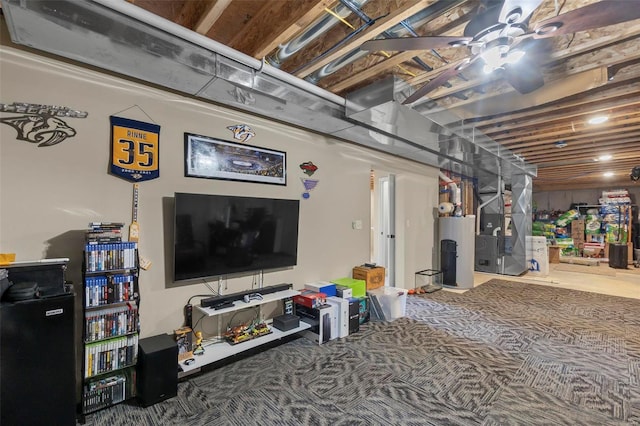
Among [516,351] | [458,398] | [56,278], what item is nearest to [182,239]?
[56,278]

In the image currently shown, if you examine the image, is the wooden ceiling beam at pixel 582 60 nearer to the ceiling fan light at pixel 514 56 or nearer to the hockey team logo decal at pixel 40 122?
the ceiling fan light at pixel 514 56

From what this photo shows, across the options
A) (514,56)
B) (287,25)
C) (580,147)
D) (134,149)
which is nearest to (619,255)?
(580,147)

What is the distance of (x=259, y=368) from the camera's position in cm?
270

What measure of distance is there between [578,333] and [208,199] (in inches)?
177

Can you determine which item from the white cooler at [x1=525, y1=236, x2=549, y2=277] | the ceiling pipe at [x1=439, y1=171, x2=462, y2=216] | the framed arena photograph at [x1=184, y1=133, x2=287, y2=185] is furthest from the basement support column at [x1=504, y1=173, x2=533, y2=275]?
the framed arena photograph at [x1=184, y1=133, x2=287, y2=185]

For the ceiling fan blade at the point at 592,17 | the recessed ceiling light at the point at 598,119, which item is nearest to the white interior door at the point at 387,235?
the recessed ceiling light at the point at 598,119

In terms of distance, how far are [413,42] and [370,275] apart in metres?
3.15

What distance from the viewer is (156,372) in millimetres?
2182

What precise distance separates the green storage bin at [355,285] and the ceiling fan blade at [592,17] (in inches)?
121

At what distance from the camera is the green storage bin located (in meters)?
3.90

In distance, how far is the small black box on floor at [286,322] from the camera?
10.2ft

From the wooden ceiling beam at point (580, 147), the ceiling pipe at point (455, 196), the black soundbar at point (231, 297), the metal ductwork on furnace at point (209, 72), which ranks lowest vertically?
the black soundbar at point (231, 297)

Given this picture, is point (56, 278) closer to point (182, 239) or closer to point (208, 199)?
point (182, 239)

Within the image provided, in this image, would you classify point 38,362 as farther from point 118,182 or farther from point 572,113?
point 572,113
